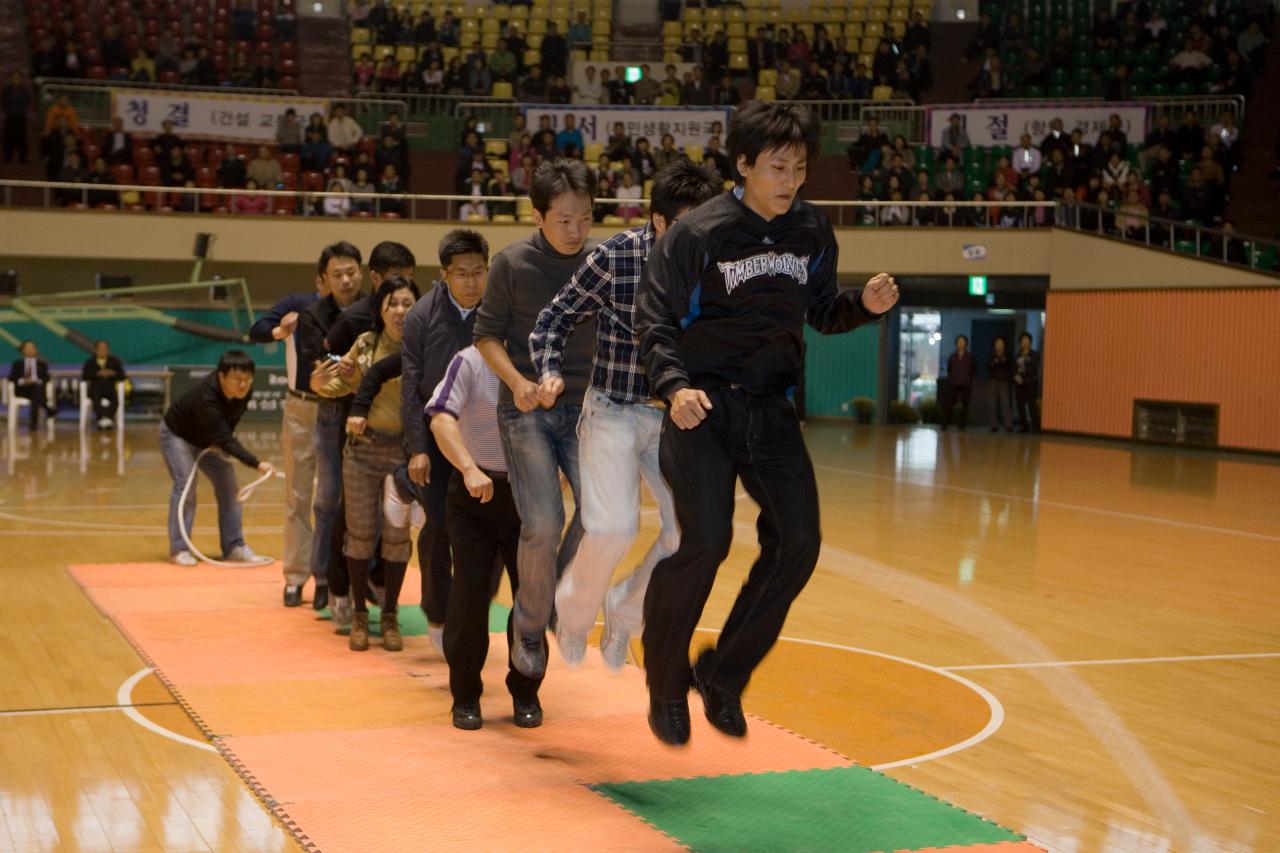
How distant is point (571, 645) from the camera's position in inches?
224

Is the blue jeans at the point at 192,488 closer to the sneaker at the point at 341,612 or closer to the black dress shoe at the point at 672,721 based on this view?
the sneaker at the point at 341,612

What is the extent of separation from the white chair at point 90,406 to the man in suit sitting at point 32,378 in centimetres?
64

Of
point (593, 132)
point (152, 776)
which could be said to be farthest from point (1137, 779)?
point (593, 132)

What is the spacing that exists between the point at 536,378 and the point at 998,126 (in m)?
22.8

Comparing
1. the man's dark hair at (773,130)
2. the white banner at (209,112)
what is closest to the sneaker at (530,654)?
the man's dark hair at (773,130)

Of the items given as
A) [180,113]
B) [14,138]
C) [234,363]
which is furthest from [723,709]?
[14,138]

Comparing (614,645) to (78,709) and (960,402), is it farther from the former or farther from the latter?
(960,402)

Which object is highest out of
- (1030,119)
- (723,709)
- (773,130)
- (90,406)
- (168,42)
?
(168,42)

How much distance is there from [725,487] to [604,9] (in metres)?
28.7

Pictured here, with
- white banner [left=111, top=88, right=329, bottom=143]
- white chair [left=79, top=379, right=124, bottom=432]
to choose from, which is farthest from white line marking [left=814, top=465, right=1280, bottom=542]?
white banner [left=111, top=88, right=329, bottom=143]

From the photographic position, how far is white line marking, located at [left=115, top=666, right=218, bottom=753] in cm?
590

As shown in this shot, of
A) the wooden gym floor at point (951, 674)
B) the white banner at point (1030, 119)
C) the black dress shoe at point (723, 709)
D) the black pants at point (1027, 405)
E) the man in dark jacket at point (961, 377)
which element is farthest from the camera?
the man in dark jacket at point (961, 377)

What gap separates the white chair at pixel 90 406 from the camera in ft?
74.7

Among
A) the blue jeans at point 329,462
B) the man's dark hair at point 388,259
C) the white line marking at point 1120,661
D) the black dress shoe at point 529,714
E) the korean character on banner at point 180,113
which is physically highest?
the korean character on banner at point 180,113
